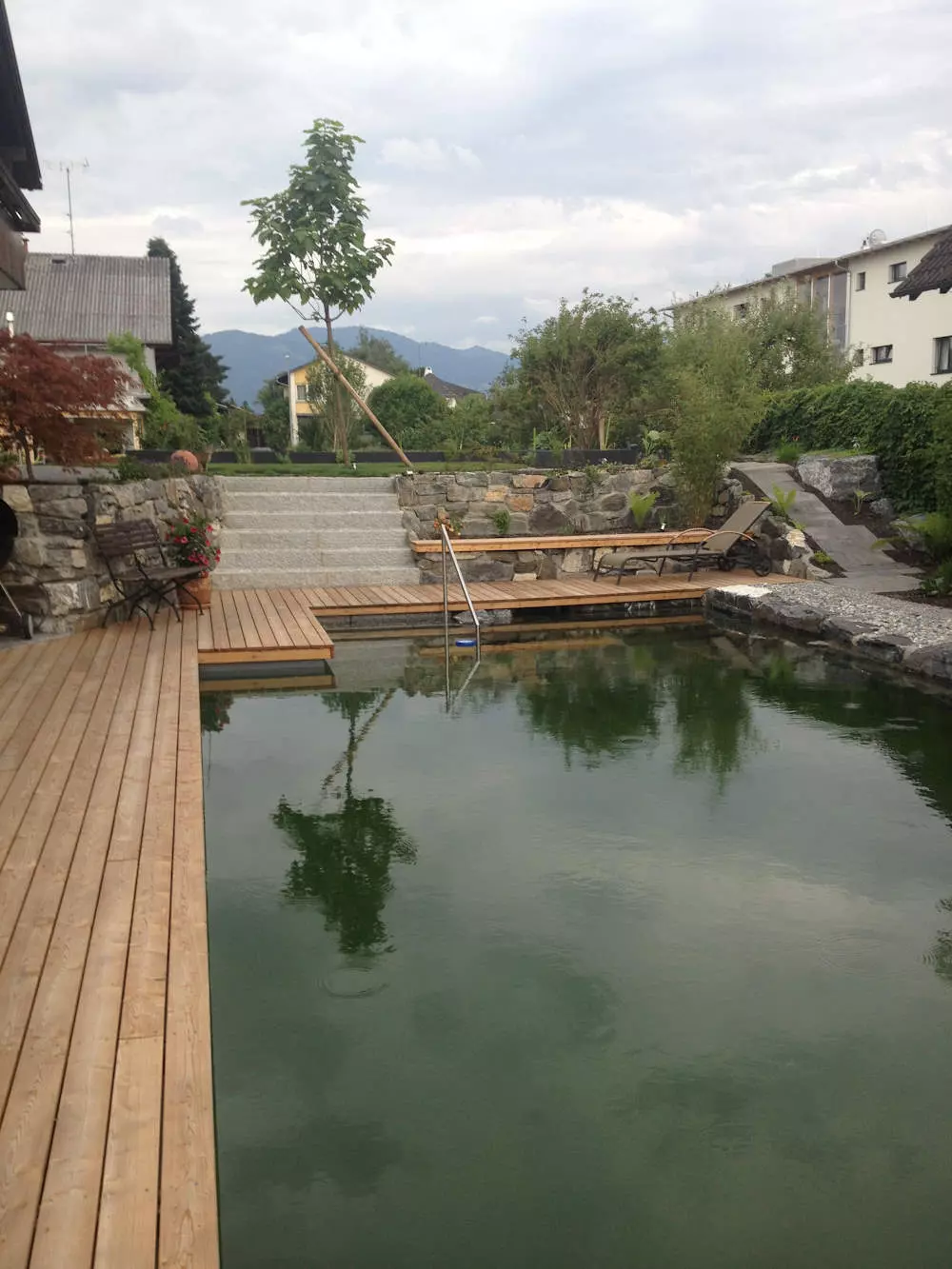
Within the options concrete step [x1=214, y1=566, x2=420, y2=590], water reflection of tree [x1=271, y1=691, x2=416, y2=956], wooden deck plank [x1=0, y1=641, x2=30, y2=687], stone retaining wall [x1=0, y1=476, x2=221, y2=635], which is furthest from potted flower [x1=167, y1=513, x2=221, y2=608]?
water reflection of tree [x1=271, y1=691, x2=416, y2=956]

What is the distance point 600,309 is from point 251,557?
23.0ft

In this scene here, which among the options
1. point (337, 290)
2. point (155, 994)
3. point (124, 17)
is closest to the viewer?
point (155, 994)

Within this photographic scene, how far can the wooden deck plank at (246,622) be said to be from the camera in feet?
24.5

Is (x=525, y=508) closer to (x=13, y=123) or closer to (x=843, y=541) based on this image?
(x=843, y=541)

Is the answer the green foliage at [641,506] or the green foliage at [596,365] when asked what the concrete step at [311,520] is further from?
the green foliage at [596,365]

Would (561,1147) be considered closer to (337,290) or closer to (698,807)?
(698,807)

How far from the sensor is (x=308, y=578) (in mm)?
10289

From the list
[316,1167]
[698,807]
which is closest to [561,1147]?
[316,1167]

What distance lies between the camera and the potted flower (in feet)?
29.3

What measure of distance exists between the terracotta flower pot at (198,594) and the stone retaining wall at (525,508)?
2446 millimetres

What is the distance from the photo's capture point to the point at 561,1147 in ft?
8.19

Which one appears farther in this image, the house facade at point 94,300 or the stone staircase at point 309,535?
the house facade at point 94,300

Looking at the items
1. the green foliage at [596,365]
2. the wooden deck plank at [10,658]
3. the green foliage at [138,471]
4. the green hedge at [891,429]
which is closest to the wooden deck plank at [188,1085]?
the wooden deck plank at [10,658]

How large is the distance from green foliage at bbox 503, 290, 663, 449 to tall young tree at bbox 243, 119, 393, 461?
3.29 meters
